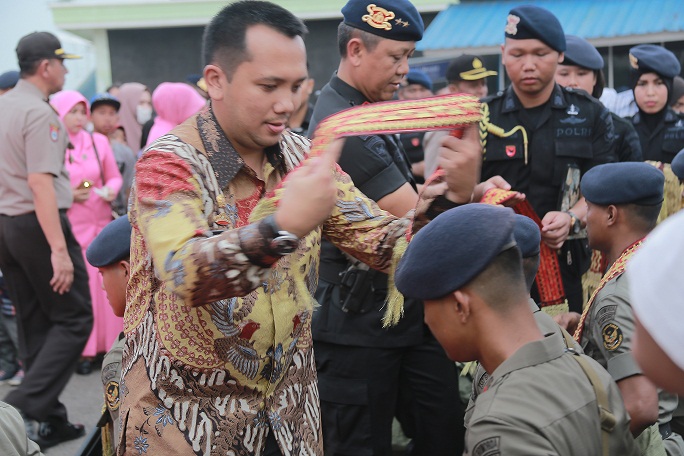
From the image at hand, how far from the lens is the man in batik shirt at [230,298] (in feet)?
7.91

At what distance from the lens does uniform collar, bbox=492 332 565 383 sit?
2.23m

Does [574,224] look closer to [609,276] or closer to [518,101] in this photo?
[518,101]

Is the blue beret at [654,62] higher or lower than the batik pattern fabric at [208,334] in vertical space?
lower

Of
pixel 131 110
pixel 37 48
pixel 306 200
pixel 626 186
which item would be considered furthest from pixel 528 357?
pixel 131 110

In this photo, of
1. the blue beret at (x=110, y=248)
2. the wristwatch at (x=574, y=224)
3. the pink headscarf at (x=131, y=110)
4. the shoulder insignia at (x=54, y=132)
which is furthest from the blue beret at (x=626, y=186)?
the pink headscarf at (x=131, y=110)

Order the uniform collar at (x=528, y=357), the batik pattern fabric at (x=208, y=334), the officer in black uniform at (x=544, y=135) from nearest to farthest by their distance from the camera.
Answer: the uniform collar at (x=528, y=357) < the batik pattern fabric at (x=208, y=334) < the officer in black uniform at (x=544, y=135)

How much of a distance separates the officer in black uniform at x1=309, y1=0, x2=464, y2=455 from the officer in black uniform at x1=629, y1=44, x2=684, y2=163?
3.35 meters

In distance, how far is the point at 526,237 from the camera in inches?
131

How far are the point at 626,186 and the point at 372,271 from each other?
3.76 ft

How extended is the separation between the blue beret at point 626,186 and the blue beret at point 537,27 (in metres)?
1.13

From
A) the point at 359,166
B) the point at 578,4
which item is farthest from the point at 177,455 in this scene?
the point at 578,4

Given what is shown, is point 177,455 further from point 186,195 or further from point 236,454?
point 186,195

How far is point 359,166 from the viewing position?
368 centimetres

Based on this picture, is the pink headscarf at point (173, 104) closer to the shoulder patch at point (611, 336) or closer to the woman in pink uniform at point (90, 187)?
the woman in pink uniform at point (90, 187)
